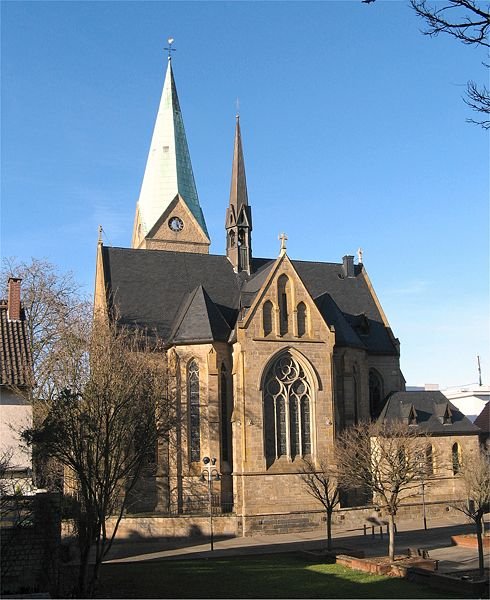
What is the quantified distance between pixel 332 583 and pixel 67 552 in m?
10.3

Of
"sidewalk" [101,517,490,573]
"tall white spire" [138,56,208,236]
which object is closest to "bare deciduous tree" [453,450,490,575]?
"sidewalk" [101,517,490,573]

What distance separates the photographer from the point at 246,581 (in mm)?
24953

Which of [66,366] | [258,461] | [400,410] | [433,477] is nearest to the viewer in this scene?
[66,366]

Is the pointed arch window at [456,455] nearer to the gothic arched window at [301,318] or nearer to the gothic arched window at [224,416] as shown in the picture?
the gothic arched window at [301,318]

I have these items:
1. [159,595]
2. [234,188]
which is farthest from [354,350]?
[159,595]

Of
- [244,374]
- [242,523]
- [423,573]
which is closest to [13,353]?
[244,374]

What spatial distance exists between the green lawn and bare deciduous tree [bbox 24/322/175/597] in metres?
1.38

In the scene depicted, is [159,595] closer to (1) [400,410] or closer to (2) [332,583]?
(2) [332,583]

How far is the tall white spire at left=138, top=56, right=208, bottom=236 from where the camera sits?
62.8 m

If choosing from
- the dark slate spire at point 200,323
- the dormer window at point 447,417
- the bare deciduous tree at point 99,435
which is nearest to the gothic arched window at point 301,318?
the dark slate spire at point 200,323

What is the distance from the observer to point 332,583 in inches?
987

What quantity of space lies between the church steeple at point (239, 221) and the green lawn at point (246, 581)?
85.3 ft

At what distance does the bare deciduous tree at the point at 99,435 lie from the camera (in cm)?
2389

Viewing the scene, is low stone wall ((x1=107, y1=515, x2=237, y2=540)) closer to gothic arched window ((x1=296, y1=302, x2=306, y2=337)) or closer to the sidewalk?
the sidewalk
